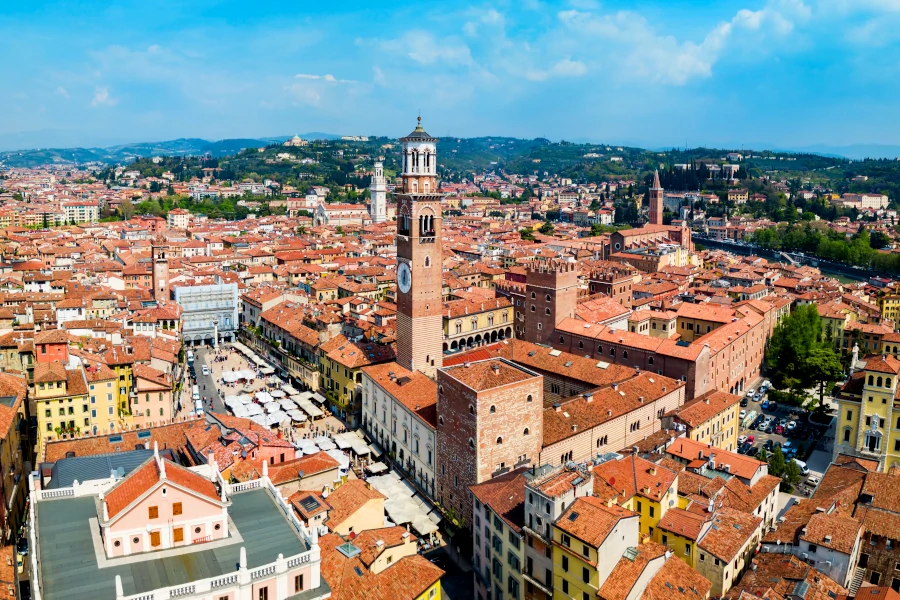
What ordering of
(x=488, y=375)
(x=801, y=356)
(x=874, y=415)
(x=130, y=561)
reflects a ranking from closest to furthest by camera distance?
(x=130, y=561), (x=488, y=375), (x=874, y=415), (x=801, y=356)

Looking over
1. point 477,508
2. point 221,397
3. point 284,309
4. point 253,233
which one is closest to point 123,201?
point 253,233

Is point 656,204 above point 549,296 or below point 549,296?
above

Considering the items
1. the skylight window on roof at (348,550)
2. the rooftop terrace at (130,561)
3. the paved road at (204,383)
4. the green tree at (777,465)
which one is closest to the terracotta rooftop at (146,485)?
the rooftop terrace at (130,561)

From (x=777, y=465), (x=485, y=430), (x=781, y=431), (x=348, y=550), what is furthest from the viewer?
(x=781, y=431)

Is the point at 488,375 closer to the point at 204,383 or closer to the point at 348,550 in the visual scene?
the point at 348,550

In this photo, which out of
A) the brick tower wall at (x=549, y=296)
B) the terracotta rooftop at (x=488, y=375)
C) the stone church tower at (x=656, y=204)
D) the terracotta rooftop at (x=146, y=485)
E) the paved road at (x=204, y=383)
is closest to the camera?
the terracotta rooftop at (x=146, y=485)

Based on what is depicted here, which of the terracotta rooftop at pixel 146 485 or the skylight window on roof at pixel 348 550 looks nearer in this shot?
the terracotta rooftop at pixel 146 485

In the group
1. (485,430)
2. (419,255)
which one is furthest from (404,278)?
(485,430)

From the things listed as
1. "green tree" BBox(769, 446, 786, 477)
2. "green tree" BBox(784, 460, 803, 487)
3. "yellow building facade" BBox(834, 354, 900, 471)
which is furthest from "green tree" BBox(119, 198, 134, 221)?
"yellow building facade" BBox(834, 354, 900, 471)

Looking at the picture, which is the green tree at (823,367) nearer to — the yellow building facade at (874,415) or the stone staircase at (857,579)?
the yellow building facade at (874,415)
